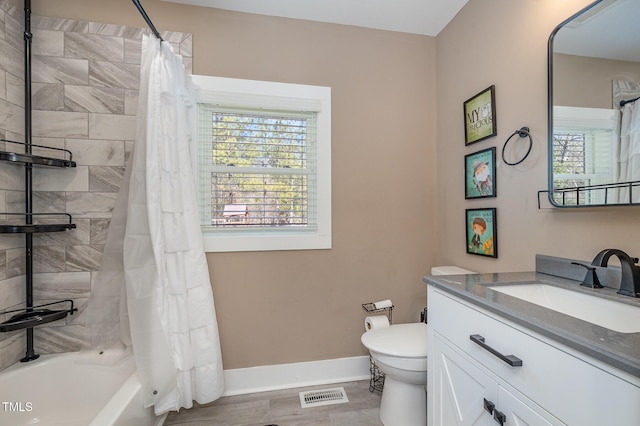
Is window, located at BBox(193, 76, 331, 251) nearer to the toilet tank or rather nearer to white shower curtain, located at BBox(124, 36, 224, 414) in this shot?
white shower curtain, located at BBox(124, 36, 224, 414)

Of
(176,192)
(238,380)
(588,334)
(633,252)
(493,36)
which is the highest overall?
(493,36)

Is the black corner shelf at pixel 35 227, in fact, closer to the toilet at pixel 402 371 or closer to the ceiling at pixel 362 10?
the ceiling at pixel 362 10

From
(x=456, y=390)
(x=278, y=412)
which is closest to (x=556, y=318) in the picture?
(x=456, y=390)

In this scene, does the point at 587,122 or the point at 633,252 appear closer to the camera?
the point at 633,252

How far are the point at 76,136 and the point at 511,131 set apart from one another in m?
2.51

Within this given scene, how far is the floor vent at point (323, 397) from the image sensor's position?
1794mm

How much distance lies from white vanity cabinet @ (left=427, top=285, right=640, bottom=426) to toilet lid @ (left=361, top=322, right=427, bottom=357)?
0.48ft

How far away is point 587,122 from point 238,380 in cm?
234

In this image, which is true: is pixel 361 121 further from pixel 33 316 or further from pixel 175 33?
pixel 33 316

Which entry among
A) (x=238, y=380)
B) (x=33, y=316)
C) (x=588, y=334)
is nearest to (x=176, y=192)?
(x=33, y=316)

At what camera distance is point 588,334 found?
685 mm

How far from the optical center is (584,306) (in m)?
1.05

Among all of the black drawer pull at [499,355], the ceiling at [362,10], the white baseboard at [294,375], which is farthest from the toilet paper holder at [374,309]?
the ceiling at [362,10]

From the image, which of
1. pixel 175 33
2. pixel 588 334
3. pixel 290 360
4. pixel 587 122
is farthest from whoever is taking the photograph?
pixel 290 360
